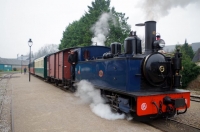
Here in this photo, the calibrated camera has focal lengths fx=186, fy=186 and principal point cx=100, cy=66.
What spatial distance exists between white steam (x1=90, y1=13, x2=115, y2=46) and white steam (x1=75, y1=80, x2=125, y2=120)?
2638mm

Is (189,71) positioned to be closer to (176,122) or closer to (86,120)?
(176,122)

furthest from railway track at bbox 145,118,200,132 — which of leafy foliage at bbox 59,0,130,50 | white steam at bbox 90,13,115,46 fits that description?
leafy foliage at bbox 59,0,130,50

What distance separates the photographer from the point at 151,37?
5.38m

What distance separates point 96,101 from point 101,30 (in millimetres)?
10992

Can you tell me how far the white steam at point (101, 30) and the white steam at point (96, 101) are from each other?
264 cm

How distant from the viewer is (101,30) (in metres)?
17.3

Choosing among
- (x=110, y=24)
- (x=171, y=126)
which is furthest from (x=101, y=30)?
(x=171, y=126)

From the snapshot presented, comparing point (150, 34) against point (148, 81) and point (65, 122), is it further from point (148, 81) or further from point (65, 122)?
point (65, 122)

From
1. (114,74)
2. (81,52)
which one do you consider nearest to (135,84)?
(114,74)

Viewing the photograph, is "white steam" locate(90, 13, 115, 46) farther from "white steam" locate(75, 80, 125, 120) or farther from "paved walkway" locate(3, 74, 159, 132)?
"paved walkway" locate(3, 74, 159, 132)

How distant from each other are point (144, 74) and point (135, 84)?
0.36 m

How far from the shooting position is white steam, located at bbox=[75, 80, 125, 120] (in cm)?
570

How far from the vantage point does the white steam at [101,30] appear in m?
12.8

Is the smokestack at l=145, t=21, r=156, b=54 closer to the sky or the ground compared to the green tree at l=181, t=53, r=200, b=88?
closer to the sky
